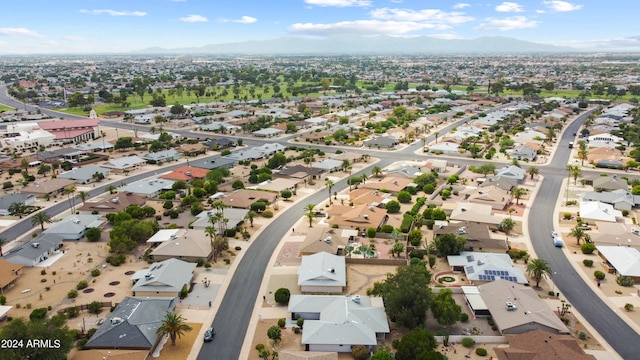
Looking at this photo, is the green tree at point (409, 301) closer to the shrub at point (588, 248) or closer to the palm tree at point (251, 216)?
the shrub at point (588, 248)

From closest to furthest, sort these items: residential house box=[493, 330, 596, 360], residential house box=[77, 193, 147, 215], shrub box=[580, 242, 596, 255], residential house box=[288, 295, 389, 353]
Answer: residential house box=[493, 330, 596, 360] → residential house box=[288, 295, 389, 353] → shrub box=[580, 242, 596, 255] → residential house box=[77, 193, 147, 215]

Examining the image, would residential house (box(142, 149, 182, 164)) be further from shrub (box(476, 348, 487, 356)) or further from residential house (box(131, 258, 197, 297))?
shrub (box(476, 348, 487, 356))

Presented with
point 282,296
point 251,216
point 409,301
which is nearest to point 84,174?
point 251,216

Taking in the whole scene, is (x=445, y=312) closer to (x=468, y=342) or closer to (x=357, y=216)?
(x=468, y=342)

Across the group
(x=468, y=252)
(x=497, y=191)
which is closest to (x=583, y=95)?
(x=497, y=191)

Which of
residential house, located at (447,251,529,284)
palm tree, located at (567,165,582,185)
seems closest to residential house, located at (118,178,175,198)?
residential house, located at (447,251,529,284)

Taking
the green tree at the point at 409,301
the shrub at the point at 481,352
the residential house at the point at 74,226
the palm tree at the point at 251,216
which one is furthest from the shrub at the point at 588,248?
the residential house at the point at 74,226
